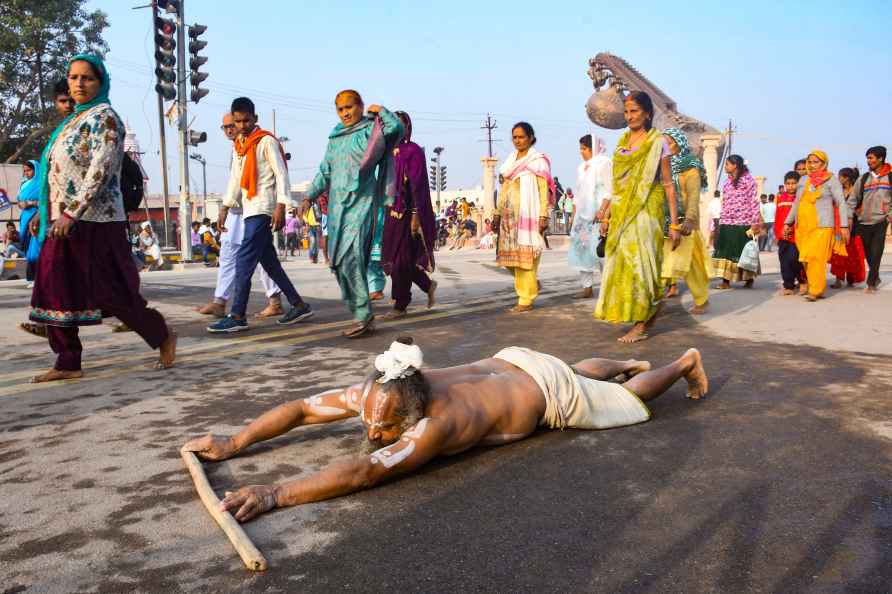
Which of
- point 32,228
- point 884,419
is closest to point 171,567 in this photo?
point 884,419

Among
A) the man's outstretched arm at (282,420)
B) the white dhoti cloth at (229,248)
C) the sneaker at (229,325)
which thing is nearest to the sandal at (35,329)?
the sneaker at (229,325)

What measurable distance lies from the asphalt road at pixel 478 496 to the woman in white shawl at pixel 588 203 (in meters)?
4.25

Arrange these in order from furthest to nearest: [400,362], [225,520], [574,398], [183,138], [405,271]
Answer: [183,138]
[405,271]
[574,398]
[400,362]
[225,520]

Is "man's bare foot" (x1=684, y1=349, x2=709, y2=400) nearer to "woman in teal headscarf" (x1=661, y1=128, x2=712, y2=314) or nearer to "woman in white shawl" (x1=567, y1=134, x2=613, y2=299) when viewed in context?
"woman in teal headscarf" (x1=661, y1=128, x2=712, y2=314)

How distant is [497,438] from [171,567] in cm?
134

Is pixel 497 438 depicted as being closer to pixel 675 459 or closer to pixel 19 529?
pixel 675 459

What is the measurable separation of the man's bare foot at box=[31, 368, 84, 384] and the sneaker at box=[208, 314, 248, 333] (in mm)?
1664

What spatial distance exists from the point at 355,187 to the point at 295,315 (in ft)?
4.88

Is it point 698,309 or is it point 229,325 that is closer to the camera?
point 229,325

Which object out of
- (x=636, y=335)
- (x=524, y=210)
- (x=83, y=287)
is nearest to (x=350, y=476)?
(x=83, y=287)

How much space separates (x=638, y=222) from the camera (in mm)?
Result: 5566

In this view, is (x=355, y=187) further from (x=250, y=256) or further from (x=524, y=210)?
(x=524, y=210)

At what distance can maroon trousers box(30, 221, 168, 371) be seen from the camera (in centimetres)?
415

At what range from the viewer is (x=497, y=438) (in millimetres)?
2945
